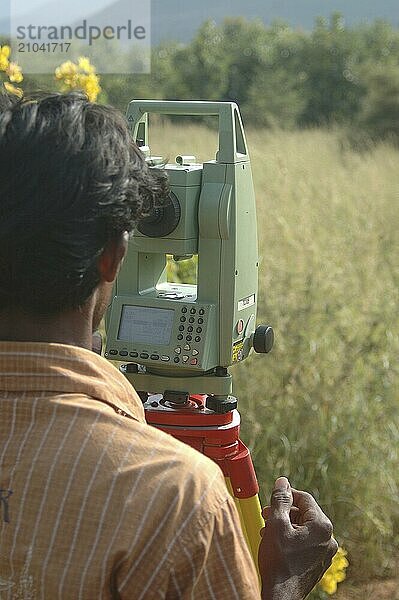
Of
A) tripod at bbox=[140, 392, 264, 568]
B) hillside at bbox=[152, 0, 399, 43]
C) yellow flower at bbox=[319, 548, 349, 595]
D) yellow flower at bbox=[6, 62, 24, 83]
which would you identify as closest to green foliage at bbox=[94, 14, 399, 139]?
hillside at bbox=[152, 0, 399, 43]

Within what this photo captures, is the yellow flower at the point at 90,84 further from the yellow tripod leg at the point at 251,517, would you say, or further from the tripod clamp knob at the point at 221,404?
the yellow tripod leg at the point at 251,517

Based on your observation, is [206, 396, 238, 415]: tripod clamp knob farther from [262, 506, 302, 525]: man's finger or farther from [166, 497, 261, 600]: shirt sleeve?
[166, 497, 261, 600]: shirt sleeve

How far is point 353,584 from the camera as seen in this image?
11.3 feet

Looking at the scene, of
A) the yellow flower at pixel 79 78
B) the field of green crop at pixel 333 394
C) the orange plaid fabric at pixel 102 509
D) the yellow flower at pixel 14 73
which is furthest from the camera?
the field of green crop at pixel 333 394

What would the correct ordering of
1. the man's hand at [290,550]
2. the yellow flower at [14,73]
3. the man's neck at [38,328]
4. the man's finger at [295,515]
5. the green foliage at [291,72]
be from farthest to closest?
1. the green foliage at [291,72]
2. the yellow flower at [14,73]
3. the man's finger at [295,515]
4. the man's hand at [290,550]
5. the man's neck at [38,328]

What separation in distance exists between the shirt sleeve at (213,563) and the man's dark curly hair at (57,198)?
311 millimetres

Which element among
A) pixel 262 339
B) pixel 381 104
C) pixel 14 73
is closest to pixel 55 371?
pixel 262 339

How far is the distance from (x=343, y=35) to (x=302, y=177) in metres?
19.4

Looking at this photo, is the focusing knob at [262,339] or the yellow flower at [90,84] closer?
the focusing knob at [262,339]

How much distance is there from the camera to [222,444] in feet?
6.42

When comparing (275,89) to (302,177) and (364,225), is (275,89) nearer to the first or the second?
(302,177)

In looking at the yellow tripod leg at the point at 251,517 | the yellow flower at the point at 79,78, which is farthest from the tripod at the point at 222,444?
the yellow flower at the point at 79,78

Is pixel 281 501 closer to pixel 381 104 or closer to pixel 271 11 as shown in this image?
pixel 381 104

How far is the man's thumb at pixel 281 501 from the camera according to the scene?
4.78 ft
